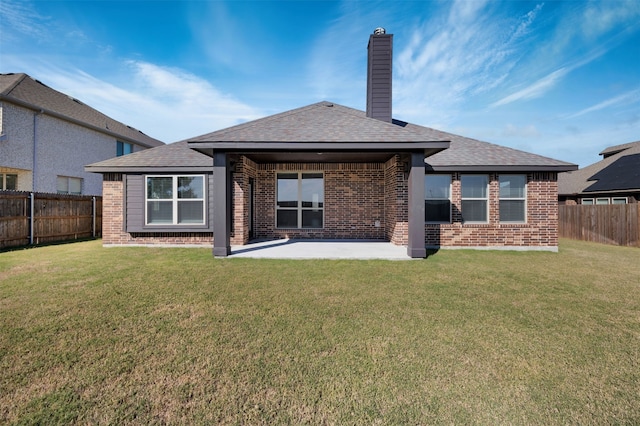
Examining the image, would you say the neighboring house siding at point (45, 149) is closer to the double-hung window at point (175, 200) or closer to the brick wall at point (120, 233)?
the brick wall at point (120, 233)

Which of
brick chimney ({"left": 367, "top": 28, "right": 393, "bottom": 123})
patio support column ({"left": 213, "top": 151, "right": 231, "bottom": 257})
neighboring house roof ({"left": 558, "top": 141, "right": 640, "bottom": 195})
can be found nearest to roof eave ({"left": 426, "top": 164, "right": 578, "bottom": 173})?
brick chimney ({"left": 367, "top": 28, "right": 393, "bottom": 123})

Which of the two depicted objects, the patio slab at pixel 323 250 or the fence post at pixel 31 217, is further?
the fence post at pixel 31 217

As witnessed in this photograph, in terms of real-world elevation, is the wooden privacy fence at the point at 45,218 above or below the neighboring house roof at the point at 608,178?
below

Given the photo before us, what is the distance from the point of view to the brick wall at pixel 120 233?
29.0 ft

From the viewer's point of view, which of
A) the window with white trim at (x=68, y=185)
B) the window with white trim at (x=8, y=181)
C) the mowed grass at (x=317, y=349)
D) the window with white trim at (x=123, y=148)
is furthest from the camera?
the window with white trim at (x=123, y=148)

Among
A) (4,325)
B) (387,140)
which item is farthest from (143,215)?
(387,140)

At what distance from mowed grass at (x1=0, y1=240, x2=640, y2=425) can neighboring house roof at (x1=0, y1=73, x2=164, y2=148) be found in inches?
487

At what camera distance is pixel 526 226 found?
8.69 meters

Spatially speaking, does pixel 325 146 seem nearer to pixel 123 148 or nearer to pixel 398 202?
pixel 398 202

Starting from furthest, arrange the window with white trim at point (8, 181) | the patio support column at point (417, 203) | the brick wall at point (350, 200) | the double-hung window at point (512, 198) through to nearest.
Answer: the window with white trim at point (8, 181)
the brick wall at point (350, 200)
the double-hung window at point (512, 198)
the patio support column at point (417, 203)

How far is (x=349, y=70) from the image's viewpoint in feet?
41.4

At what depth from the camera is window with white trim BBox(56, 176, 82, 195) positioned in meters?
14.6

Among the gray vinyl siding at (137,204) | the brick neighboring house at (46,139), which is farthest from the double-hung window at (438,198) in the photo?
the brick neighboring house at (46,139)

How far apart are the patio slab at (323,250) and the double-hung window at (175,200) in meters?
1.82
